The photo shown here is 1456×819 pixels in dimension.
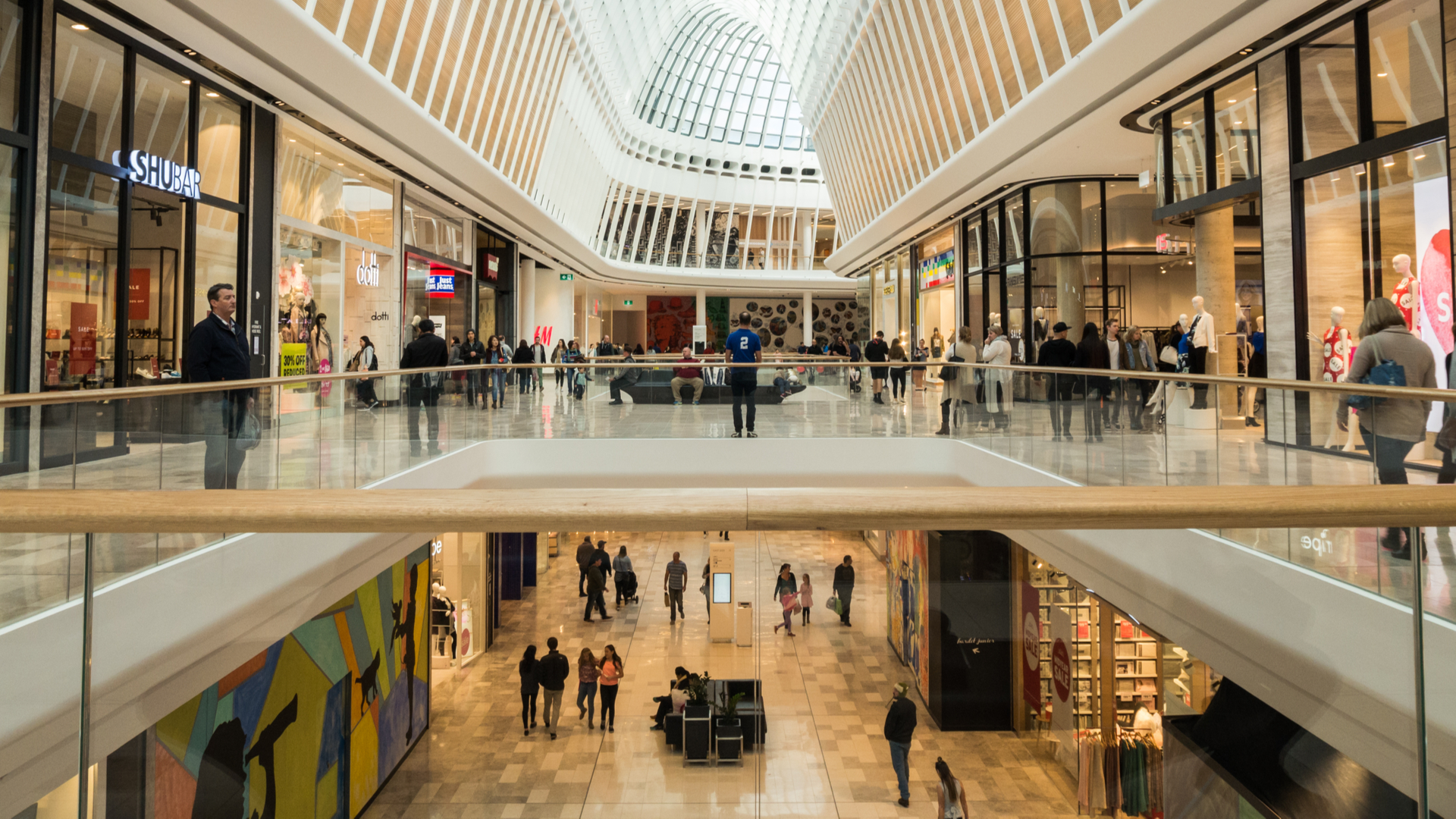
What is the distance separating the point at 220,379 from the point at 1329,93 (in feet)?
36.8

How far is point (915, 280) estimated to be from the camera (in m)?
27.0

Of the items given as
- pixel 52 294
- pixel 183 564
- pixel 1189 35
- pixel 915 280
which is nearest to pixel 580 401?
pixel 52 294

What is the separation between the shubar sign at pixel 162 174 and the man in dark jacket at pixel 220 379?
400 cm

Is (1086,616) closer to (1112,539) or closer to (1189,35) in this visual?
(1112,539)

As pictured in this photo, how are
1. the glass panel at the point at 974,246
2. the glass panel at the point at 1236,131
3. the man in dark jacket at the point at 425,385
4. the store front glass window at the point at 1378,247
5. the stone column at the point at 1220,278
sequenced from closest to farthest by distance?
the store front glass window at the point at 1378,247 < the man in dark jacket at the point at 425,385 < the glass panel at the point at 1236,131 < the stone column at the point at 1220,278 < the glass panel at the point at 974,246

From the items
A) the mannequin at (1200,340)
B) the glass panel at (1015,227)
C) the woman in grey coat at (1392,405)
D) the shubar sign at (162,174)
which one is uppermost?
the glass panel at (1015,227)

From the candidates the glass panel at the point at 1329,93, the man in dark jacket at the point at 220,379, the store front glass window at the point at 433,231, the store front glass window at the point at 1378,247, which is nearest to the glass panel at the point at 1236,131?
the glass panel at the point at 1329,93

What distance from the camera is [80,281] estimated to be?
8805 millimetres

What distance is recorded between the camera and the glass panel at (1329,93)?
28.5 ft

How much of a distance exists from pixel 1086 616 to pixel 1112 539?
260mm

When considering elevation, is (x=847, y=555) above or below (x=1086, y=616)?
above

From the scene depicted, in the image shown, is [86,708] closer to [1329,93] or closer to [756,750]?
[756,750]

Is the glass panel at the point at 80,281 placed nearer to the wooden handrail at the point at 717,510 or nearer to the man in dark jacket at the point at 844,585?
the wooden handrail at the point at 717,510

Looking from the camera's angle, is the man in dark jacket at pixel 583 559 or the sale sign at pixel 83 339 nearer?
the man in dark jacket at pixel 583 559
